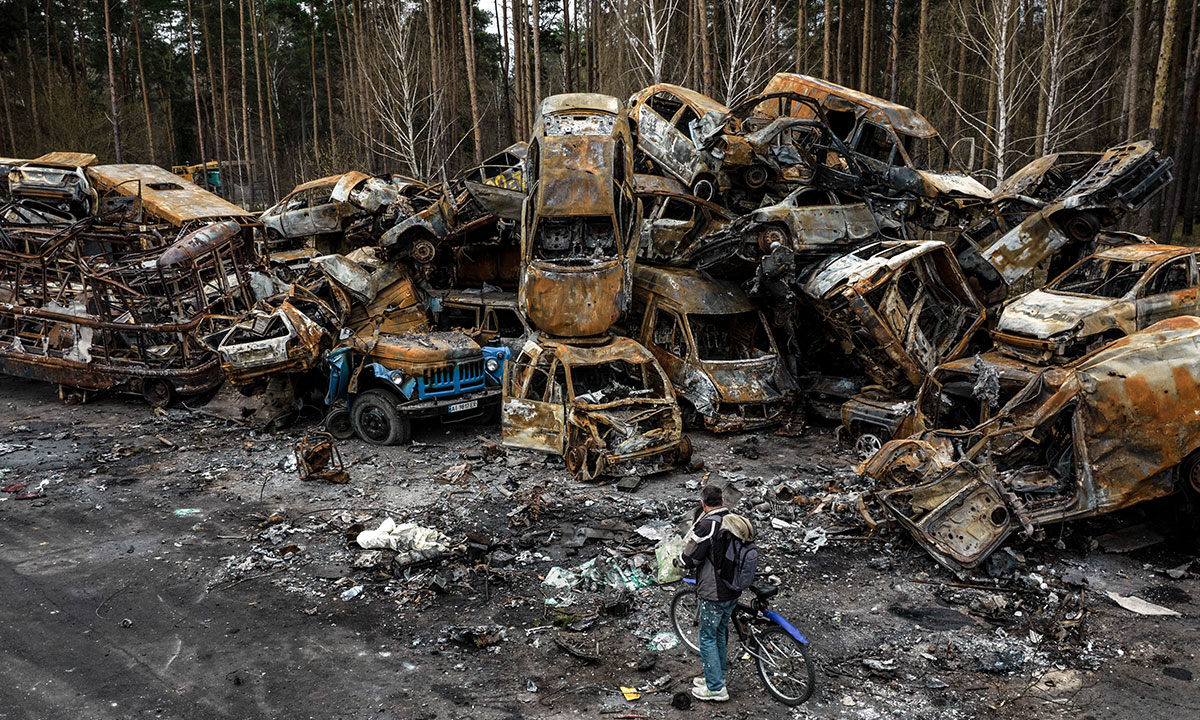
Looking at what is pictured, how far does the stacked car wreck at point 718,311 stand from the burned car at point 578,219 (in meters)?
0.04

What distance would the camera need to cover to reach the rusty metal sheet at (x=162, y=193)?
15758mm

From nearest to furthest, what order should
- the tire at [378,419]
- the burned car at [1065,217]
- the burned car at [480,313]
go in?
1. the tire at [378,419]
2. the burned car at [1065,217]
3. the burned car at [480,313]

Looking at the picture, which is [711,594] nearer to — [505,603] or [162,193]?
[505,603]

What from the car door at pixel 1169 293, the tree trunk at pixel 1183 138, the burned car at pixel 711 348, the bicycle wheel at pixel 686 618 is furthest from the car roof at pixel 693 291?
the tree trunk at pixel 1183 138

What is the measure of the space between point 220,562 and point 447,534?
212 cm

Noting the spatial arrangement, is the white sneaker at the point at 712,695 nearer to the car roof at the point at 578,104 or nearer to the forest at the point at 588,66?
the car roof at the point at 578,104

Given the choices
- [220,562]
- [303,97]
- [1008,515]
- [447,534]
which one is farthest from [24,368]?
[303,97]

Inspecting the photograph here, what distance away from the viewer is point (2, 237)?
12.9m

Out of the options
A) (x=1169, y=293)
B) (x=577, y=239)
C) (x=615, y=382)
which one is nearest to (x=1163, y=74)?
(x=1169, y=293)

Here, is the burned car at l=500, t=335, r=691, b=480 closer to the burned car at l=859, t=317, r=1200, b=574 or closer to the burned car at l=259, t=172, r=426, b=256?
the burned car at l=859, t=317, r=1200, b=574

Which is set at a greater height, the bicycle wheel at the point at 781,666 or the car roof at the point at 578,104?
the car roof at the point at 578,104

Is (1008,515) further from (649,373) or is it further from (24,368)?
(24,368)

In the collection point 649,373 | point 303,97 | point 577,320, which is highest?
point 303,97

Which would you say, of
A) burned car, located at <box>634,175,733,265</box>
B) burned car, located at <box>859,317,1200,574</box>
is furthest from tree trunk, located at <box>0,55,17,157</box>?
burned car, located at <box>859,317,1200,574</box>
